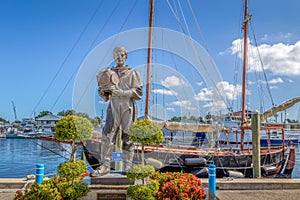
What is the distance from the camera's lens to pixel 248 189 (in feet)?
26.1

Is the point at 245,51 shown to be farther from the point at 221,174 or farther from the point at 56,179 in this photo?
the point at 56,179

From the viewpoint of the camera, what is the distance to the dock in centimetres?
718

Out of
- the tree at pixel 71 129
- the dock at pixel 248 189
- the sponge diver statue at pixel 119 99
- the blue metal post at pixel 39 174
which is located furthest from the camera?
the dock at pixel 248 189

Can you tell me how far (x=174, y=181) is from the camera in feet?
17.6

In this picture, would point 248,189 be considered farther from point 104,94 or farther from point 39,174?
point 39,174

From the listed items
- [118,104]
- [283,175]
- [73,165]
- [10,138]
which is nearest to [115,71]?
[118,104]

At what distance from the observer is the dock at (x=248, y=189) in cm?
718

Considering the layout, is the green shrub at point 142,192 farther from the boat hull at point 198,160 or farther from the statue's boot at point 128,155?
the boat hull at point 198,160

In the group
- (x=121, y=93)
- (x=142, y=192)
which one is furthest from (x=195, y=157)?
(x=142, y=192)

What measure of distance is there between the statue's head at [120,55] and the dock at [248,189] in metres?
4.35

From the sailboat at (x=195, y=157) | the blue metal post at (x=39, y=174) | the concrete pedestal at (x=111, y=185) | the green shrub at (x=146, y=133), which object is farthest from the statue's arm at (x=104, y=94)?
the sailboat at (x=195, y=157)

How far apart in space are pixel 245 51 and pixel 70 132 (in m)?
20.3

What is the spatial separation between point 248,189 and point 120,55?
5.56m

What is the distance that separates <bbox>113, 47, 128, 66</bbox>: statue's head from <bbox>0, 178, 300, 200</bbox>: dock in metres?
4.35
